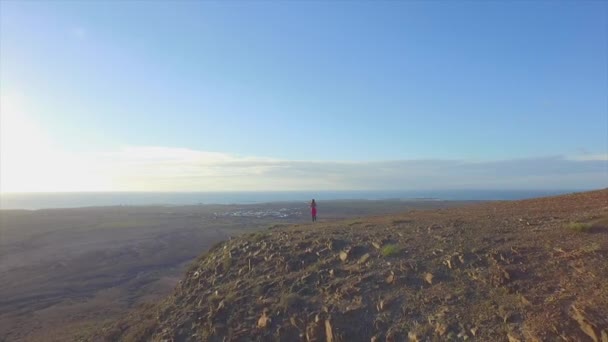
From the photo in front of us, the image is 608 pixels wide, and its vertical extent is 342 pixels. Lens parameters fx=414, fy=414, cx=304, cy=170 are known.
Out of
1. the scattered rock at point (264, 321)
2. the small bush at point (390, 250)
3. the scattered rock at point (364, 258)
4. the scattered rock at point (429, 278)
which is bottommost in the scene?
the scattered rock at point (264, 321)

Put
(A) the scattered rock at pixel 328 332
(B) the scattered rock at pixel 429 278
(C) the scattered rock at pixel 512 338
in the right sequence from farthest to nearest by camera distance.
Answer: (B) the scattered rock at pixel 429 278, (A) the scattered rock at pixel 328 332, (C) the scattered rock at pixel 512 338

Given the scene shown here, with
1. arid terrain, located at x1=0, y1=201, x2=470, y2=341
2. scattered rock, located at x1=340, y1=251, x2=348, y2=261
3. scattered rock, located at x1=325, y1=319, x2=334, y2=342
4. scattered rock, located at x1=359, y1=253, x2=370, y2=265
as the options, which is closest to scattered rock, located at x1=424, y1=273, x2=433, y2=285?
scattered rock, located at x1=359, y1=253, x2=370, y2=265

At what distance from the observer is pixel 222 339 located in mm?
11461

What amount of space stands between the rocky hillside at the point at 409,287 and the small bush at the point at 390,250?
0.03 m

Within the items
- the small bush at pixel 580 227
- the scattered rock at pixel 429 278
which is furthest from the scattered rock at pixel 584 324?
the small bush at pixel 580 227

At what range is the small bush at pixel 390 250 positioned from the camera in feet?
42.4

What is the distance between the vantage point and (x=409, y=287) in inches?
421

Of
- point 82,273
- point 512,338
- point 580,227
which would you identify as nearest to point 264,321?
point 512,338

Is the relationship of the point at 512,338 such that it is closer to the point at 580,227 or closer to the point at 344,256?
the point at 580,227

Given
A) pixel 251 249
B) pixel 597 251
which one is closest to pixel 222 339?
pixel 251 249

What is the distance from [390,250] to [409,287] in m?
2.38

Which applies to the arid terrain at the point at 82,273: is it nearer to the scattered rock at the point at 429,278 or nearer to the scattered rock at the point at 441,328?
the scattered rock at the point at 429,278

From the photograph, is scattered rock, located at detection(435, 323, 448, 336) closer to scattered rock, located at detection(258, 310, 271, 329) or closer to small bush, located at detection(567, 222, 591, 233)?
scattered rock, located at detection(258, 310, 271, 329)

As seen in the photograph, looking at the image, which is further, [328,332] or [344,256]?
[344,256]
